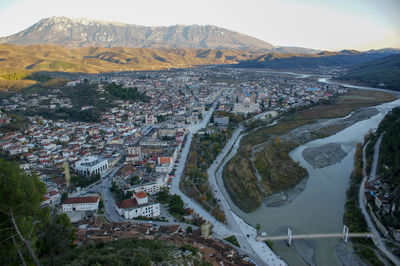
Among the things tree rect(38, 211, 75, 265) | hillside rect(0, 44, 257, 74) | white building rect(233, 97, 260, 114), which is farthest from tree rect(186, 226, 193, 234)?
hillside rect(0, 44, 257, 74)

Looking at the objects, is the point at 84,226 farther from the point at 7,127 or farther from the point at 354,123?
the point at 354,123

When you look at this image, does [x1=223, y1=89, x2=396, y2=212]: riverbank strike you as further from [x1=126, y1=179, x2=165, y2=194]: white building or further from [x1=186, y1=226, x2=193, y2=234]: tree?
[x1=126, y1=179, x2=165, y2=194]: white building

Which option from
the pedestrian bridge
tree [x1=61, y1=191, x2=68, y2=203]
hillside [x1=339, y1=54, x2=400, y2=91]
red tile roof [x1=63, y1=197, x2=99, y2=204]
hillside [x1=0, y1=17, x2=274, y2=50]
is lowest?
tree [x1=61, y1=191, x2=68, y2=203]

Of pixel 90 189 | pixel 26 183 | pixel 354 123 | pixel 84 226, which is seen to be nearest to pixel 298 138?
pixel 354 123

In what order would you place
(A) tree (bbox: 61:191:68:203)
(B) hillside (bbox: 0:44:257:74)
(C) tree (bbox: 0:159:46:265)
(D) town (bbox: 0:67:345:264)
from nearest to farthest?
(C) tree (bbox: 0:159:46:265)
(D) town (bbox: 0:67:345:264)
(A) tree (bbox: 61:191:68:203)
(B) hillside (bbox: 0:44:257:74)

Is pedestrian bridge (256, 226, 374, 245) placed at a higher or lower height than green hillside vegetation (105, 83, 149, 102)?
lower

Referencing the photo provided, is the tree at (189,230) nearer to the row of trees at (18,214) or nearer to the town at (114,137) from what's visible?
the town at (114,137)

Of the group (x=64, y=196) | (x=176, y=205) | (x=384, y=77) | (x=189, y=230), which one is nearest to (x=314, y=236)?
(x=189, y=230)

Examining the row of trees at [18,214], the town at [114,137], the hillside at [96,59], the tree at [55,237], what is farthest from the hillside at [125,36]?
the row of trees at [18,214]
